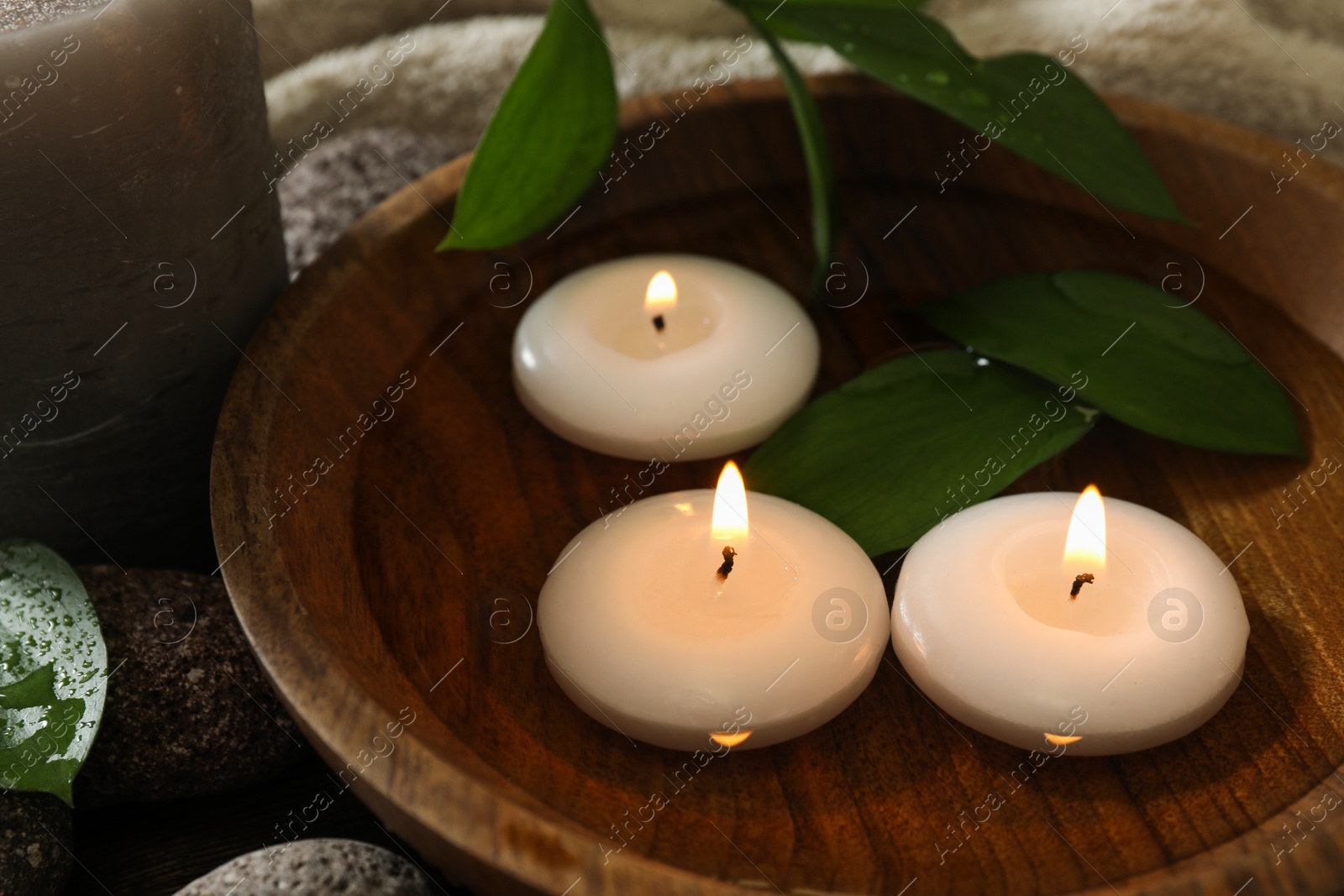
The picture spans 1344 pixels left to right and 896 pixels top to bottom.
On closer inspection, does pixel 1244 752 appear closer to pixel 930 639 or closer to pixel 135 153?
pixel 930 639

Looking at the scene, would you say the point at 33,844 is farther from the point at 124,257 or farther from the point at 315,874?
the point at 124,257

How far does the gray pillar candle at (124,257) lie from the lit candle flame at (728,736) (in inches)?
9.4

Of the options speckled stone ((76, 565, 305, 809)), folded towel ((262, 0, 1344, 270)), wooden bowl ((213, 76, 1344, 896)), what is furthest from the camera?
folded towel ((262, 0, 1344, 270))

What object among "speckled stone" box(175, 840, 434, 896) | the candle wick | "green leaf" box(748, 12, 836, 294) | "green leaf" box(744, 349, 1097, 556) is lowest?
"speckled stone" box(175, 840, 434, 896)

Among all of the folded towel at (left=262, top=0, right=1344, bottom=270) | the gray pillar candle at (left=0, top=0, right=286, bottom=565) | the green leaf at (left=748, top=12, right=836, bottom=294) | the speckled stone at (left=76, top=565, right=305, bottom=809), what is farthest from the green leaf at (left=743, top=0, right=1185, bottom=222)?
the speckled stone at (left=76, top=565, right=305, bottom=809)

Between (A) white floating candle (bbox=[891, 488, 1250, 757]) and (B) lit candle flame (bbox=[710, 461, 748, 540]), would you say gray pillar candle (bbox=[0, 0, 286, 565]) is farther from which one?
(A) white floating candle (bbox=[891, 488, 1250, 757])

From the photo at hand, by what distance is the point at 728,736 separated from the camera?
52 centimetres

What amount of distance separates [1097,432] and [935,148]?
25 cm

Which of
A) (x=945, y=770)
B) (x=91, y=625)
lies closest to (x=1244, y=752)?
(x=945, y=770)

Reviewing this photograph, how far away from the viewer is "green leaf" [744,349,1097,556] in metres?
0.64

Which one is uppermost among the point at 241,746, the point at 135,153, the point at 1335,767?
Result: the point at 135,153

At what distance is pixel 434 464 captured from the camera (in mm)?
672

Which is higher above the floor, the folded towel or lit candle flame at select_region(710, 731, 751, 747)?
the folded towel

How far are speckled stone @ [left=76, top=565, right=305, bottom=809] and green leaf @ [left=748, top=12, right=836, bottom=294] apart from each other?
421mm
